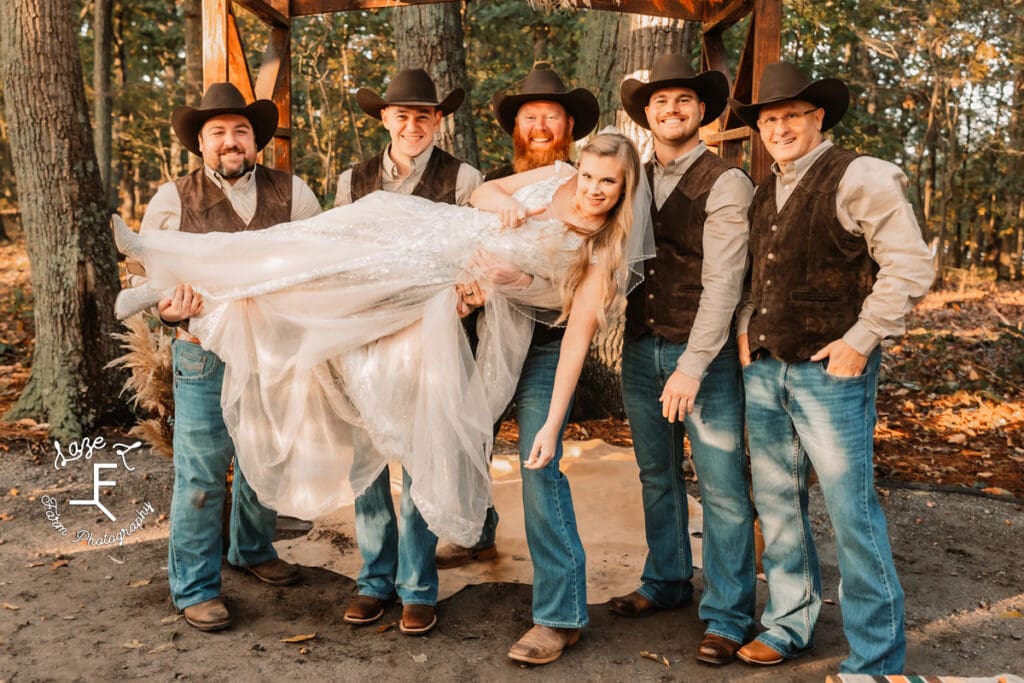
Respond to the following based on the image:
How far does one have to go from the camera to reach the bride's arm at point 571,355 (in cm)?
314

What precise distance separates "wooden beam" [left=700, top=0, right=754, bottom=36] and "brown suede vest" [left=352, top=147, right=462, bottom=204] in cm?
155

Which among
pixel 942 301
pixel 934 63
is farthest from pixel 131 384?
pixel 934 63

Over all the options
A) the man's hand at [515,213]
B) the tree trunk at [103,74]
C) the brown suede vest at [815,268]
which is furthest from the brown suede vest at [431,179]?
the tree trunk at [103,74]

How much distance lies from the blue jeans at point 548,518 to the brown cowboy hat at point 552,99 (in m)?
1.16

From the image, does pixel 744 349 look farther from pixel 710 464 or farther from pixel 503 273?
pixel 503 273

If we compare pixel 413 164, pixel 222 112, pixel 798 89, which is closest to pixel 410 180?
pixel 413 164

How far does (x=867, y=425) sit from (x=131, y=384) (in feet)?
11.1

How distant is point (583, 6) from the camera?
14.0ft

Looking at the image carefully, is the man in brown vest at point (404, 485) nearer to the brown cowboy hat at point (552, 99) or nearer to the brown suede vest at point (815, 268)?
the brown cowboy hat at point (552, 99)

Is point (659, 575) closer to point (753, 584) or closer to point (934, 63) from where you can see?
point (753, 584)

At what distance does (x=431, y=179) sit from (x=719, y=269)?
4.51 ft

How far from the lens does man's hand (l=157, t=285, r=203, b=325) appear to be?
10.9 feet

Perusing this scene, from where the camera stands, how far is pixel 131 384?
4316 millimetres

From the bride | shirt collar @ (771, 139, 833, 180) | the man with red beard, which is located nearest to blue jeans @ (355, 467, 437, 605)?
the bride
